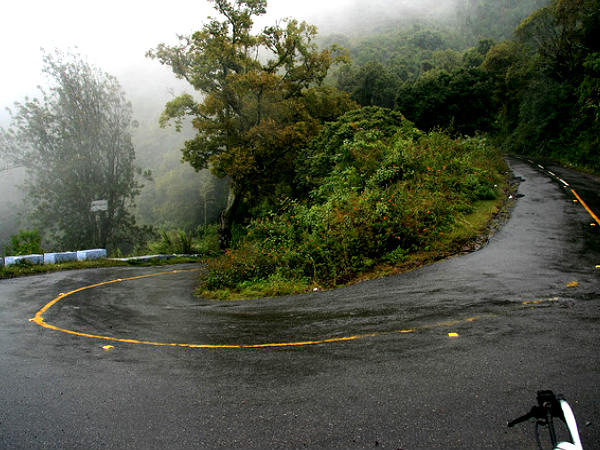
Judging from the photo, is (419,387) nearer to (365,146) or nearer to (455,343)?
(455,343)

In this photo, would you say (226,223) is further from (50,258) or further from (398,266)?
(398,266)

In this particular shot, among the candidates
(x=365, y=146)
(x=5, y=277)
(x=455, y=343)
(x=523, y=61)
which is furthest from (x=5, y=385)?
(x=523, y=61)

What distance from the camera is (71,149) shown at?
96.4 ft

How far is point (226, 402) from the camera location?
4246 millimetres

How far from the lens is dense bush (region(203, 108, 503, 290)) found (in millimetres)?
10375

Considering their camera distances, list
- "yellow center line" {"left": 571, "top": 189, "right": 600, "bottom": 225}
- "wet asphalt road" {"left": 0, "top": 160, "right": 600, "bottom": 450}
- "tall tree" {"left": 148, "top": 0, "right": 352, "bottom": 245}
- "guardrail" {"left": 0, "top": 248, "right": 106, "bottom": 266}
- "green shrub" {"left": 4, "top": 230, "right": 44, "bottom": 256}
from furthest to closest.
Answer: "tall tree" {"left": 148, "top": 0, "right": 352, "bottom": 245}, "green shrub" {"left": 4, "top": 230, "right": 44, "bottom": 256}, "guardrail" {"left": 0, "top": 248, "right": 106, "bottom": 266}, "yellow center line" {"left": 571, "top": 189, "right": 600, "bottom": 225}, "wet asphalt road" {"left": 0, "top": 160, "right": 600, "bottom": 450}

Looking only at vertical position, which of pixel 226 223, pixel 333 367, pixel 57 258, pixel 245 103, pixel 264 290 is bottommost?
pixel 333 367

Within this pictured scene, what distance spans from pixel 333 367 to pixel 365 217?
654cm

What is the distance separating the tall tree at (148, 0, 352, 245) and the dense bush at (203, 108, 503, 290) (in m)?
9.09

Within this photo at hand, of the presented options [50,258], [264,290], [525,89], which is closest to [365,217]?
[264,290]

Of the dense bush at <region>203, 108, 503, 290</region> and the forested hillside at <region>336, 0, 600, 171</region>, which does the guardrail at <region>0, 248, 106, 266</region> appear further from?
the forested hillside at <region>336, 0, 600, 171</region>

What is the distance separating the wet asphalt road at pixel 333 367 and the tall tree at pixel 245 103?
16.5 m

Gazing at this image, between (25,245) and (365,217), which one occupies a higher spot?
(25,245)

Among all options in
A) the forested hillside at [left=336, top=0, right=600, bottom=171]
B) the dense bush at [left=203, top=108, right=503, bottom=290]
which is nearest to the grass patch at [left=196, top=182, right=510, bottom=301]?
the dense bush at [left=203, top=108, right=503, bottom=290]
